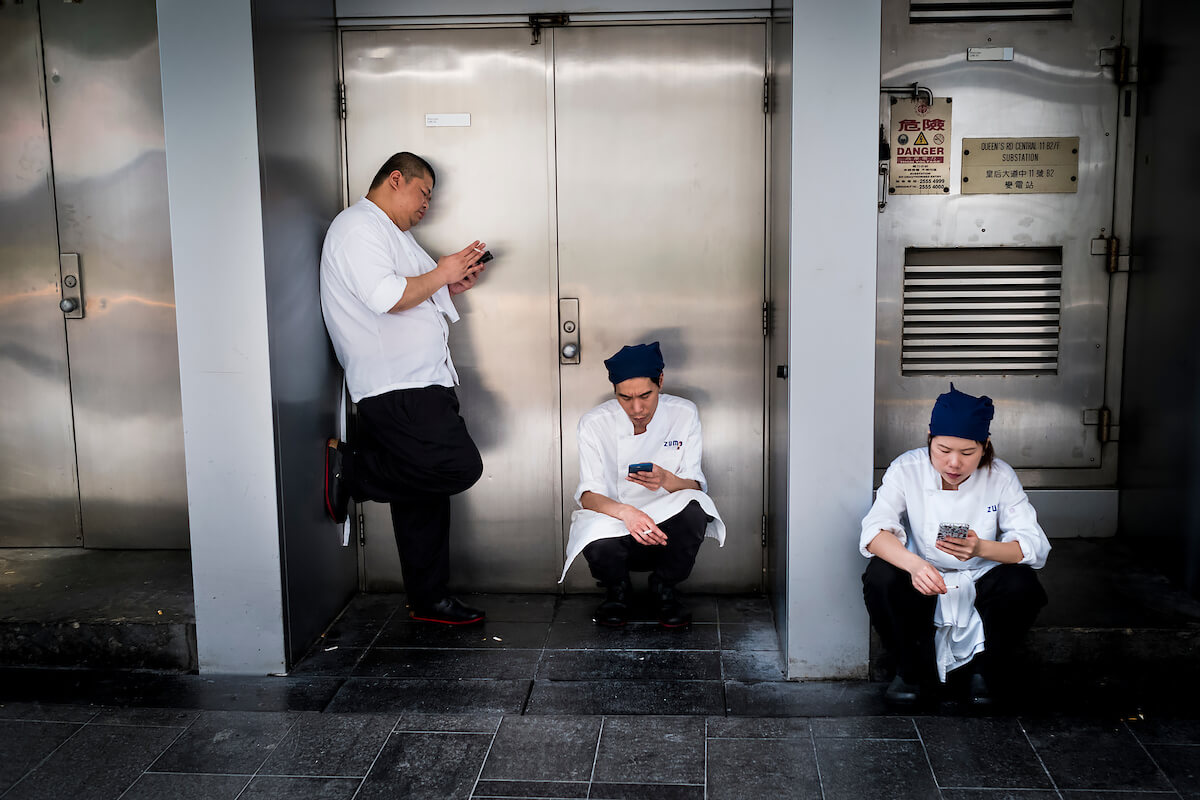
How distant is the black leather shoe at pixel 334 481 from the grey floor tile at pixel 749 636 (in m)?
1.68

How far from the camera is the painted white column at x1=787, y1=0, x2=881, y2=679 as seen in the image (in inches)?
125

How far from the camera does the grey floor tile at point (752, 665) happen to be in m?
3.47

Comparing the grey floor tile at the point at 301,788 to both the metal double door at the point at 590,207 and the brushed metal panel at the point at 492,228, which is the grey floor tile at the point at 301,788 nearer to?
the brushed metal panel at the point at 492,228

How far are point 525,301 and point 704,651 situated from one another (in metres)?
1.71

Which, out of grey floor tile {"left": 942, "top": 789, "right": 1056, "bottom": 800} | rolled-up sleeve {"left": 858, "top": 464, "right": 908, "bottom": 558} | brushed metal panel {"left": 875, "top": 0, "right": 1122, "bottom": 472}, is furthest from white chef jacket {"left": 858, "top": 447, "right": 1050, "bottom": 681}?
brushed metal panel {"left": 875, "top": 0, "right": 1122, "bottom": 472}

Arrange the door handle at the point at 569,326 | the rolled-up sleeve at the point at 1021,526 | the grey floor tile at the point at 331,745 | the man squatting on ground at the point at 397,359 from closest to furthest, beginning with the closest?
the grey floor tile at the point at 331,745
the rolled-up sleeve at the point at 1021,526
the man squatting on ground at the point at 397,359
the door handle at the point at 569,326

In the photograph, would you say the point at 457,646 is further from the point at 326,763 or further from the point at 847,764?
the point at 847,764

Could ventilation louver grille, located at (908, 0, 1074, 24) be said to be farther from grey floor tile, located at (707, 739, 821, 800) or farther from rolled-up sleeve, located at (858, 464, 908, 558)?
grey floor tile, located at (707, 739, 821, 800)

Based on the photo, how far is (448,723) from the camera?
3.13 m

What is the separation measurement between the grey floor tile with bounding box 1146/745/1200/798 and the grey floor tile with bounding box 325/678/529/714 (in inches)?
79.5

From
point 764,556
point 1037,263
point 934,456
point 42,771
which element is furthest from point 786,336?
point 42,771

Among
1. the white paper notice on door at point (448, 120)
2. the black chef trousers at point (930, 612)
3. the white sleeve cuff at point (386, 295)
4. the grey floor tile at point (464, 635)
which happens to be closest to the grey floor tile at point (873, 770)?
the black chef trousers at point (930, 612)

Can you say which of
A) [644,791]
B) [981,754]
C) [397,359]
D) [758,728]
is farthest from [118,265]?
[981,754]

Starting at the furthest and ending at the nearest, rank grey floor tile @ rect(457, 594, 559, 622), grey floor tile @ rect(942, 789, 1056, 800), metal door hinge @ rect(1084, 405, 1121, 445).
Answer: metal door hinge @ rect(1084, 405, 1121, 445)
grey floor tile @ rect(457, 594, 559, 622)
grey floor tile @ rect(942, 789, 1056, 800)
